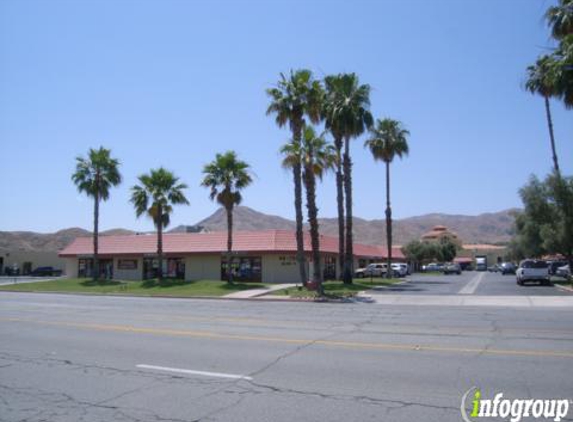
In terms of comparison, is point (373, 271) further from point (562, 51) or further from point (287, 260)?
point (562, 51)

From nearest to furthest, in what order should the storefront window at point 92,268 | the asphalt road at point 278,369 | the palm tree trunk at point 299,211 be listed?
the asphalt road at point 278,369 < the palm tree trunk at point 299,211 < the storefront window at point 92,268

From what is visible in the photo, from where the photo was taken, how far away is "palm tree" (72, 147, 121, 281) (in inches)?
1916

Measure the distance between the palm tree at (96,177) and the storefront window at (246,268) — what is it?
12.9 m

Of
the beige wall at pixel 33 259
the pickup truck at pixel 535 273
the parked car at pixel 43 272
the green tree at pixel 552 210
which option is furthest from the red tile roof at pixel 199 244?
the beige wall at pixel 33 259

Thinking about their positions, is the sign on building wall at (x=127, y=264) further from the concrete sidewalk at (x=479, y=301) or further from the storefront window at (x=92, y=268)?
the concrete sidewalk at (x=479, y=301)

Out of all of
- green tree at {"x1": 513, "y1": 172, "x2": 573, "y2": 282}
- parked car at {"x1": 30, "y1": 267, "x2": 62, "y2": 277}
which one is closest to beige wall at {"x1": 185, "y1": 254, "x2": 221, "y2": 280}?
green tree at {"x1": 513, "y1": 172, "x2": 573, "y2": 282}

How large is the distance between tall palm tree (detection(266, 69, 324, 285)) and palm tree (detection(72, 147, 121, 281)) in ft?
67.6

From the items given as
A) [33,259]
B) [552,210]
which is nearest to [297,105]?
[552,210]

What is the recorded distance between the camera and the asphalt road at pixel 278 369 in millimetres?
7055

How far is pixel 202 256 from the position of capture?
1833 inches

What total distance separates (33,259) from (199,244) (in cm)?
4628

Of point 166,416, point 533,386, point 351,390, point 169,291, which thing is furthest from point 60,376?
point 169,291

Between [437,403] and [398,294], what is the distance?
24410 millimetres

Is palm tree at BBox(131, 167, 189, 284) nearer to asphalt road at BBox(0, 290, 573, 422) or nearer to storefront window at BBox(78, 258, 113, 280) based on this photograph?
storefront window at BBox(78, 258, 113, 280)
